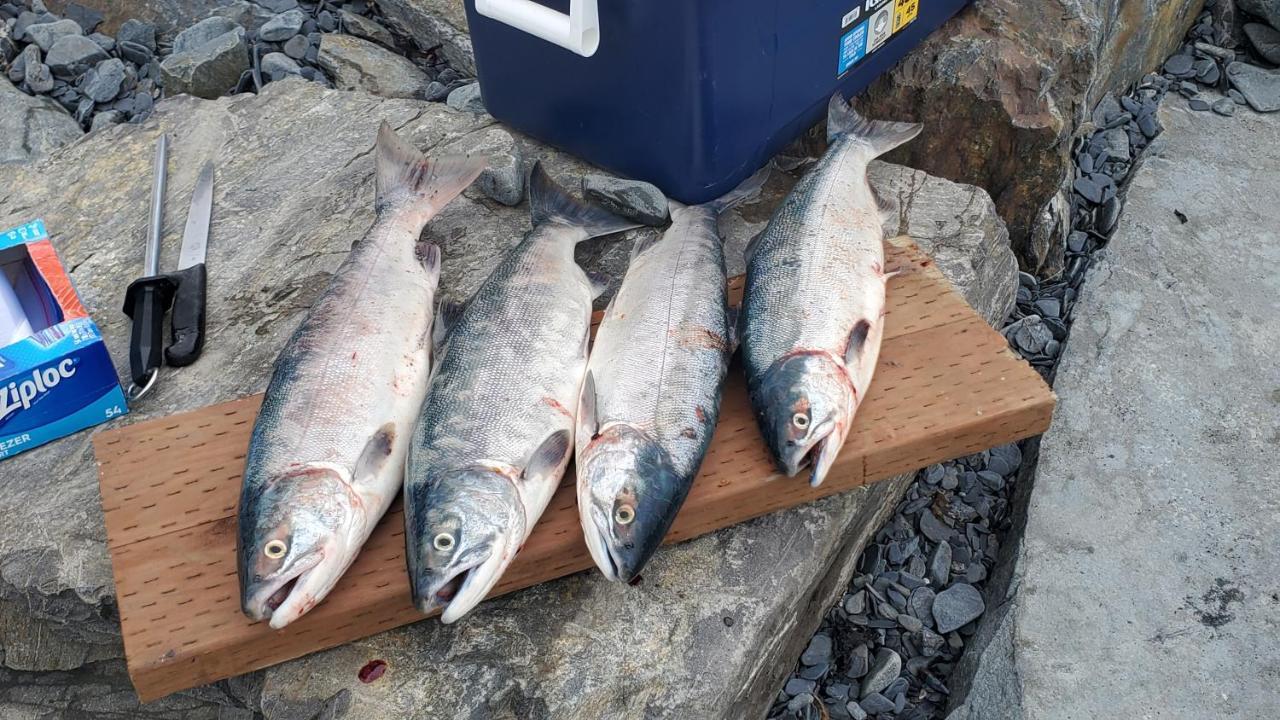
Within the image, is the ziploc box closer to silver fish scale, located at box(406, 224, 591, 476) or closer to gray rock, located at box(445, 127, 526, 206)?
silver fish scale, located at box(406, 224, 591, 476)

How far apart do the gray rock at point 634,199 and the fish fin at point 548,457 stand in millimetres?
1123

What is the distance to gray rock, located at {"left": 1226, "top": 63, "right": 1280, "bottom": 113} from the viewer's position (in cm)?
555

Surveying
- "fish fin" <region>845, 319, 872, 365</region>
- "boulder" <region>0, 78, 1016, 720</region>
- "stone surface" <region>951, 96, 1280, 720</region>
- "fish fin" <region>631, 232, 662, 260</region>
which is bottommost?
"stone surface" <region>951, 96, 1280, 720</region>

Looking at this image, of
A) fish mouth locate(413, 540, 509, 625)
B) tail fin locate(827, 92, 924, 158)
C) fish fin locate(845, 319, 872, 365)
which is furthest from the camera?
tail fin locate(827, 92, 924, 158)

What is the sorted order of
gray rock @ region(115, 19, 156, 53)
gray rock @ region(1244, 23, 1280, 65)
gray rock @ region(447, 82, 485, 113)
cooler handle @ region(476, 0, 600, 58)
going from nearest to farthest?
1. cooler handle @ region(476, 0, 600, 58)
2. gray rock @ region(447, 82, 485, 113)
3. gray rock @ region(1244, 23, 1280, 65)
4. gray rock @ region(115, 19, 156, 53)

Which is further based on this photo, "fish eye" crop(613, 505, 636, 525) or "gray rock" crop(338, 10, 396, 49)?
"gray rock" crop(338, 10, 396, 49)

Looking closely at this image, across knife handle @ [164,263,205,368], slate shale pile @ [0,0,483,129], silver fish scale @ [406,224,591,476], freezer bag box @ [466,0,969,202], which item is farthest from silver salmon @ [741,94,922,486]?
slate shale pile @ [0,0,483,129]

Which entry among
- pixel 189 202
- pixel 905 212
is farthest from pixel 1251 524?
pixel 189 202

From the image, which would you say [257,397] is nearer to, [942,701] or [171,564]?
[171,564]

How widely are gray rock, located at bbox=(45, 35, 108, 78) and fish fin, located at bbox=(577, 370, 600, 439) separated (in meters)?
4.75

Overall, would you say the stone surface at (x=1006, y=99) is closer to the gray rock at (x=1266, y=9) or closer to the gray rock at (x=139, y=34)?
the gray rock at (x=1266, y=9)

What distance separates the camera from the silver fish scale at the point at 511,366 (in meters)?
2.43

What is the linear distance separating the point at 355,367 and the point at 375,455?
11.6 inches

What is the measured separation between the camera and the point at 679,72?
3.13m
